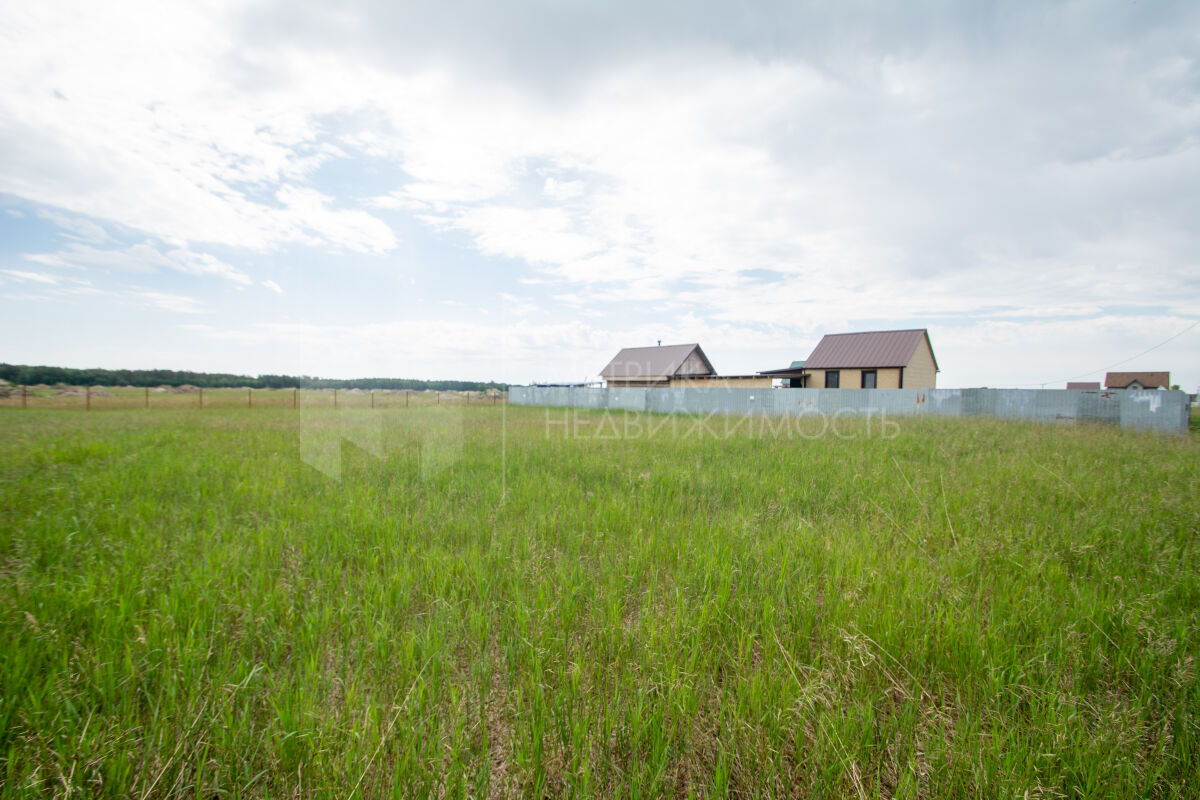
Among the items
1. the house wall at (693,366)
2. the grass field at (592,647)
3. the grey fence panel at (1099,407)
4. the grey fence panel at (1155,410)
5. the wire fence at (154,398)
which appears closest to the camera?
the grass field at (592,647)

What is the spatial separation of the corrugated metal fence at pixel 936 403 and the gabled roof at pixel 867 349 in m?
10.2

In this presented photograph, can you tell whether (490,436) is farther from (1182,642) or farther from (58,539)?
(1182,642)

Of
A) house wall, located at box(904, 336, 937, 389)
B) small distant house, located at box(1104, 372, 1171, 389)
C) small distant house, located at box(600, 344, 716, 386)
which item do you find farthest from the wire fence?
small distant house, located at box(1104, 372, 1171, 389)

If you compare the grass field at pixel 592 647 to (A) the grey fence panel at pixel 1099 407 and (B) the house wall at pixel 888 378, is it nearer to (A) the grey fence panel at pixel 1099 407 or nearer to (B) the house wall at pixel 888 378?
(A) the grey fence panel at pixel 1099 407

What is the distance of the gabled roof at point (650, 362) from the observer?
3967 centimetres

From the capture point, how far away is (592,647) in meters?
2.14

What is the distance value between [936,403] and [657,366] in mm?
22684

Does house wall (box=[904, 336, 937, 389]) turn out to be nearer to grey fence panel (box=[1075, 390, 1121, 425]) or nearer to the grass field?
grey fence panel (box=[1075, 390, 1121, 425])

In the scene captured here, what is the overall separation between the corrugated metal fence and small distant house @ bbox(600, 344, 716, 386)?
1207 cm

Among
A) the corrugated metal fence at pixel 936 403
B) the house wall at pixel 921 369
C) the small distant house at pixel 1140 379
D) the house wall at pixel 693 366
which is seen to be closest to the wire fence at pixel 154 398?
the corrugated metal fence at pixel 936 403

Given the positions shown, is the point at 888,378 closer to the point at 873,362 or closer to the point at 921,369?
the point at 873,362

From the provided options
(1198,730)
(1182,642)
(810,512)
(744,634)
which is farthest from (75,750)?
(810,512)

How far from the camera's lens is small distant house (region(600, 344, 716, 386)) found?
129 feet

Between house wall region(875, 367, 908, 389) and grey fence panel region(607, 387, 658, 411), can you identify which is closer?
grey fence panel region(607, 387, 658, 411)
